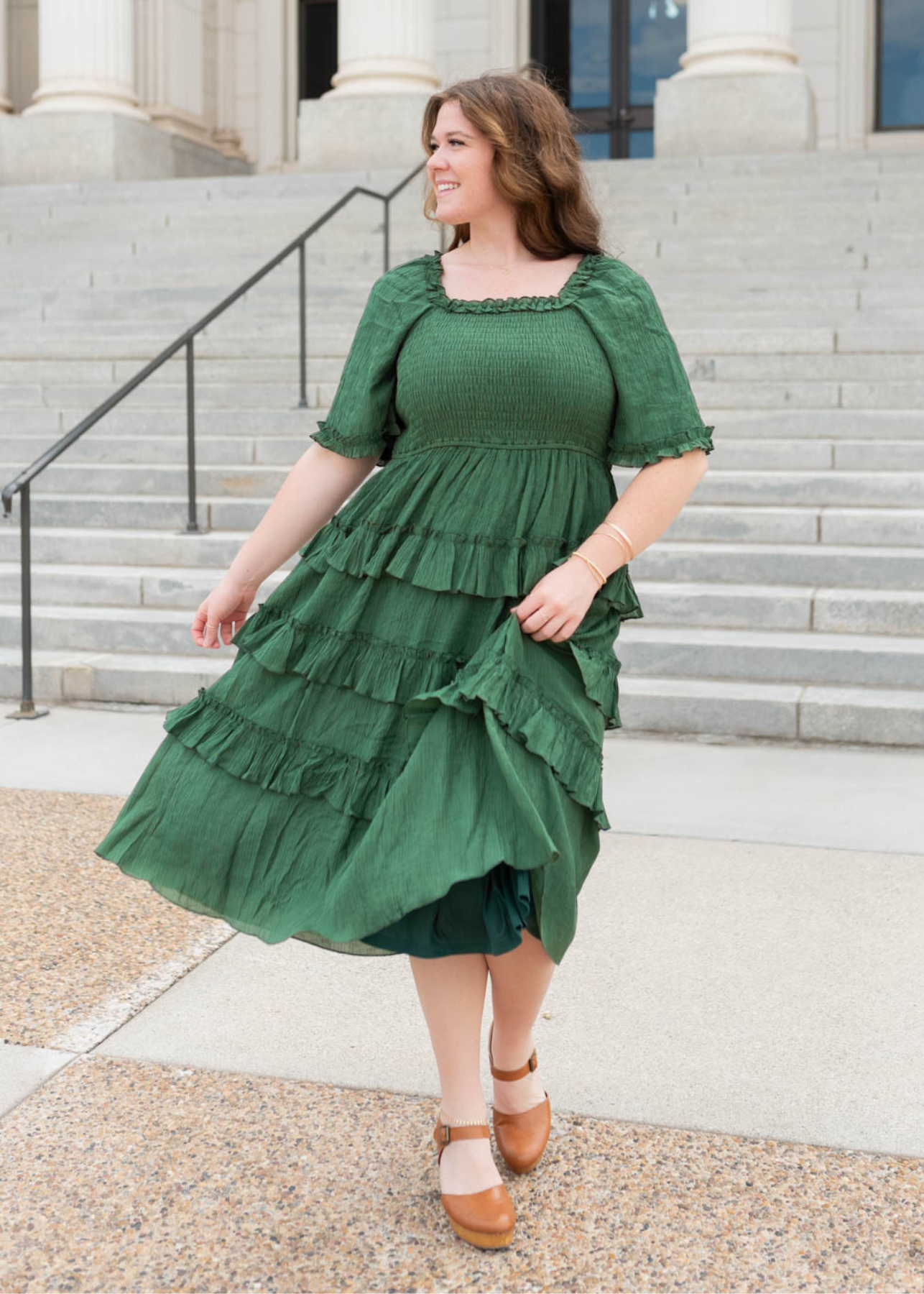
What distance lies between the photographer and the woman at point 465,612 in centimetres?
229

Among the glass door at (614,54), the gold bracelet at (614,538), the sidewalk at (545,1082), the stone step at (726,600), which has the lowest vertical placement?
the sidewalk at (545,1082)

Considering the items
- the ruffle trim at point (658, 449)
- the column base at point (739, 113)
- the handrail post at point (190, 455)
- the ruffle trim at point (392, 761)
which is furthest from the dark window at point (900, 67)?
the ruffle trim at point (392, 761)

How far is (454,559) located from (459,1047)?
2.59ft

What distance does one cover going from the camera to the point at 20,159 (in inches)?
564

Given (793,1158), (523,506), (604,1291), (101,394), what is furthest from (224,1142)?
(101,394)

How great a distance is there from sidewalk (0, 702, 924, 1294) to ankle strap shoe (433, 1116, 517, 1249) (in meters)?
0.03

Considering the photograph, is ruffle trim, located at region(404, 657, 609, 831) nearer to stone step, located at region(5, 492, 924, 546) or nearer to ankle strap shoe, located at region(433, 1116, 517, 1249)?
ankle strap shoe, located at region(433, 1116, 517, 1249)

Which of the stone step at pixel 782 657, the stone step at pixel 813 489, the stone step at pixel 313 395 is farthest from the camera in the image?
the stone step at pixel 313 395

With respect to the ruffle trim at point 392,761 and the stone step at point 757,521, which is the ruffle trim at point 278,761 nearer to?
the ruffle trim at point 392,761

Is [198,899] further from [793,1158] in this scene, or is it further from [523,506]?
[793,1158]

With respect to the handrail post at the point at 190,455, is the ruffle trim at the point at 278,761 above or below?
below

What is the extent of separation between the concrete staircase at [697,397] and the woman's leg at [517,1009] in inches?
55.8

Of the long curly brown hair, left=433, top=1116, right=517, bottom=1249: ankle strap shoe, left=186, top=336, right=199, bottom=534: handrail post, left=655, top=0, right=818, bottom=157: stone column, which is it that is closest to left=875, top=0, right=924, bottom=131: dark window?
left=655, top=0, right=818, bottom=157: stone column

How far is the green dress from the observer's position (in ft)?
7.45
